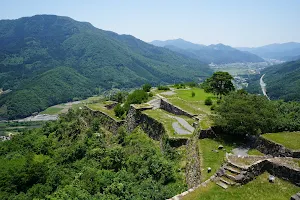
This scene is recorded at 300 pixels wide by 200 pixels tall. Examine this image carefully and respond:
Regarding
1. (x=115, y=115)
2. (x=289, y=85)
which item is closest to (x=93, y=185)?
(x=115, y=115)

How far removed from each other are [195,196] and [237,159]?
338 cm

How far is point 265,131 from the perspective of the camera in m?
19.9

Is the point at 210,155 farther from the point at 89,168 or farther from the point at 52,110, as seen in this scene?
the point at 52,110

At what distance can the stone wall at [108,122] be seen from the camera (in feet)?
115

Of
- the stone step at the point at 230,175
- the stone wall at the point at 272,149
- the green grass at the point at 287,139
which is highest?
the green grass at the point at 287,139

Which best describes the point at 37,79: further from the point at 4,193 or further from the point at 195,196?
the point at 195,196

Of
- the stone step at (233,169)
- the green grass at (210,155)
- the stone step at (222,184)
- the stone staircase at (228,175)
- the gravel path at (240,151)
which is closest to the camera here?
the stone step at (222,184)

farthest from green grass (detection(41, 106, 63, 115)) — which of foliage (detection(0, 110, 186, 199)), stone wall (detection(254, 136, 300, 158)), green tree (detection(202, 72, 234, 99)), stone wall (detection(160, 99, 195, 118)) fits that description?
stone wall (detection(254, 136, 300, 158))

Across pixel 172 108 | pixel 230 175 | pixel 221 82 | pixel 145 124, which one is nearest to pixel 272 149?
pixel 230 175

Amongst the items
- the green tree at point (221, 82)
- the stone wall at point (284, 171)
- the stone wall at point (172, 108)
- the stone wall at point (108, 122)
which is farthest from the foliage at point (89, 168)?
the green tree at point (221, 82)

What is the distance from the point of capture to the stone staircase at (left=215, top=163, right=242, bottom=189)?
11758 millimetres

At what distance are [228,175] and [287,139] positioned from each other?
6.83 meters

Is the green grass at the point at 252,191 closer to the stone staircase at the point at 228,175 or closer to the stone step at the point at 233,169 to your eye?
the stone staircase at the point at 228,175

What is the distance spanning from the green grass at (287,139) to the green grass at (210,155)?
2.86 metres
